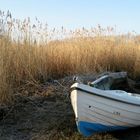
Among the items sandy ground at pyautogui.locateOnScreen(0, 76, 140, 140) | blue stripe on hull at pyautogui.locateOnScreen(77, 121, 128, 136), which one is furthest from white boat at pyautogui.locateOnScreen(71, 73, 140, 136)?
sandy ground at pyautogui.locateOnScreen(0, 76, 140, 140)

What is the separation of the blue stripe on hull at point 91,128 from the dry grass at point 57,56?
186 centimetres

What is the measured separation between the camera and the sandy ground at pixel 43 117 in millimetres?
7094

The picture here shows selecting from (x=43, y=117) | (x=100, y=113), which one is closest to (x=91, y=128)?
(x=100, y=113)

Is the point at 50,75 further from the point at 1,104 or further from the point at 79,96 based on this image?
the point at 79,96

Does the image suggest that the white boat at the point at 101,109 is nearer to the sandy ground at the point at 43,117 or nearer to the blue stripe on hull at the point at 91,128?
the blue stripe on hull at the point at 91,128

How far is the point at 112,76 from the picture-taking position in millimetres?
9250

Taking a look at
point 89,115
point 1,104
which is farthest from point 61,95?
point 89,115

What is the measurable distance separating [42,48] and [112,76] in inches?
77.4

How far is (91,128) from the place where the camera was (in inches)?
273

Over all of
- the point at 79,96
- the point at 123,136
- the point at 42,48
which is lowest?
the point at 123,136

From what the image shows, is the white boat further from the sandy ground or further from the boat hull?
the sandy ground

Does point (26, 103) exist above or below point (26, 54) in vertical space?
below

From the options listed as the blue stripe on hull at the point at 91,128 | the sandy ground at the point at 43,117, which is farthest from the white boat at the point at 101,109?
the sandy ground at the point at 43,117

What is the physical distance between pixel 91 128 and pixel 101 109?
1.32 feet
